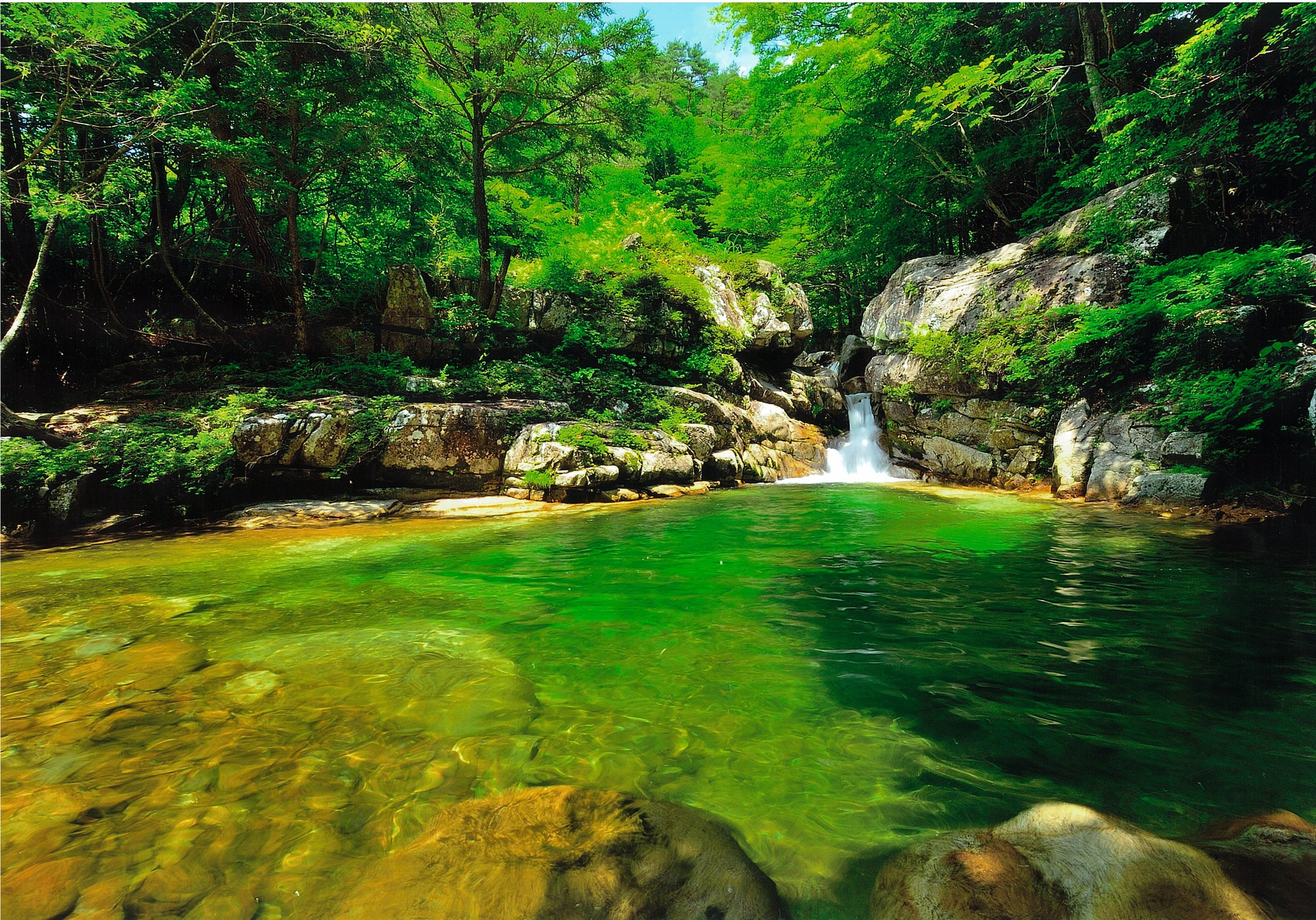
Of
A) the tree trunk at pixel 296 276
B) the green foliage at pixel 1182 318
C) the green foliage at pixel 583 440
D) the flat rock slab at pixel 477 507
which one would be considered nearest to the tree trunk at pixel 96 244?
the tree trunk at pixel 296 276

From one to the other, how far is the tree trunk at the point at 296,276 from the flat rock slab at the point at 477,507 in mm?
5341

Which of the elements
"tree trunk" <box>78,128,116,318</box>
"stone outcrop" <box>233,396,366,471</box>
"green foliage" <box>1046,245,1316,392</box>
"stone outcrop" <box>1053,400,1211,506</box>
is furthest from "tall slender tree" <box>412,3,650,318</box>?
"stone outcrop" <box>1053,400,1211,506</box>

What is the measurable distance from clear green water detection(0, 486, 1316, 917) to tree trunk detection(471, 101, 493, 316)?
888 cm

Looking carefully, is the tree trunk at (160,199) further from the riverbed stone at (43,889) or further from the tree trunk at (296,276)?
the riverbed stone at (43,889)

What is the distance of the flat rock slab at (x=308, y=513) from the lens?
24.9 ft

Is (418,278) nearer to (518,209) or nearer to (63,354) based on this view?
(518,209)

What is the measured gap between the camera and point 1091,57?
10680 mm

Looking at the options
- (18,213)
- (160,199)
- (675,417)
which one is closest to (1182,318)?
(675,417)

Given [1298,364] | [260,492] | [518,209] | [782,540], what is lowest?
[782,540]

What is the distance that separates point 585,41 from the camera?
10172mm

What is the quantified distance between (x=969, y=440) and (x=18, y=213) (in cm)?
1933

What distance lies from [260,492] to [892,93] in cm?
1685

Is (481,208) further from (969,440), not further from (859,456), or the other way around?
(969,440)

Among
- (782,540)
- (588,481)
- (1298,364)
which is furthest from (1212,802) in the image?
(588,481)
